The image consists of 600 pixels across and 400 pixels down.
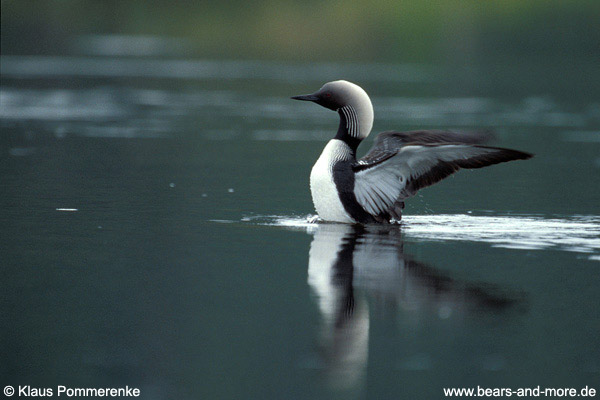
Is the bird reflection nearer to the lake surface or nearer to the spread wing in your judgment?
the lake surface

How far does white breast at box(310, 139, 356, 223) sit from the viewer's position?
9820mm

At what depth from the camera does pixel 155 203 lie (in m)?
11.1

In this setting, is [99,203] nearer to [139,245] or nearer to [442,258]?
[139,245]

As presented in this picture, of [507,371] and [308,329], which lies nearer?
[507,371]

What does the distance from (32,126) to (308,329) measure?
1365cm

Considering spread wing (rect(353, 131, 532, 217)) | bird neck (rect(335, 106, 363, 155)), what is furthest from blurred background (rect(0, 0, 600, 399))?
bird neck (rect(335, 106, 363, 155))

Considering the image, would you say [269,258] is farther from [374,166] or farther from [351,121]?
[351,121]

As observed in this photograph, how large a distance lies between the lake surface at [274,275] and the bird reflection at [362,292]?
18mm

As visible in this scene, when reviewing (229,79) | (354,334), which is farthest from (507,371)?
(229,79)

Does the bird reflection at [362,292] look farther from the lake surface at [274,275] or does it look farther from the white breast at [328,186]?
the white breast at [328,186]

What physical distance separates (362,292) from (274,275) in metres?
0.82

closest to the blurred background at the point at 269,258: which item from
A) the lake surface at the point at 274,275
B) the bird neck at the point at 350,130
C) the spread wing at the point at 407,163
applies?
the lake surface at the point at 274,275

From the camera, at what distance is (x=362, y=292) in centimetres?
712

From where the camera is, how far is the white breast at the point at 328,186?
9820 mm
